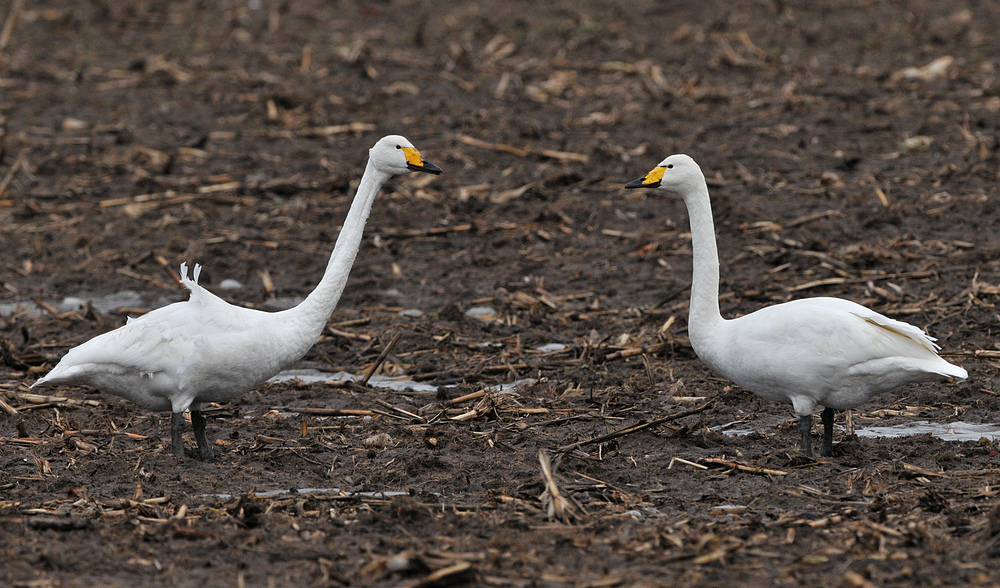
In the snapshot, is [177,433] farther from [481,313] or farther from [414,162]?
→ [481,313]

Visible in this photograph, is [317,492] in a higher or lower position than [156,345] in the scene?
lower

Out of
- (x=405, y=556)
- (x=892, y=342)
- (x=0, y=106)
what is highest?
(x=892, y=342)

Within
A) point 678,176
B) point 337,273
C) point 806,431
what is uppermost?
point 678,176

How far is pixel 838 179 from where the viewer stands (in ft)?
40.0

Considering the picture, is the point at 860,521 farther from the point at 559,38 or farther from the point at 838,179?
the point at 559,38

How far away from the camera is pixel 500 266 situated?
11.2 metres

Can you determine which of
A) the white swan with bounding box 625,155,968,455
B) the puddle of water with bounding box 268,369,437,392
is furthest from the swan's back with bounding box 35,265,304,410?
the white swan with bounding box 625,155,968,455

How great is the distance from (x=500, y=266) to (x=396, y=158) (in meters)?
3.86

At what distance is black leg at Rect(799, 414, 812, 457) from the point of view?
267 inches

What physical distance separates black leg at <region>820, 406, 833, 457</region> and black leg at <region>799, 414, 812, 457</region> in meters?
0.11

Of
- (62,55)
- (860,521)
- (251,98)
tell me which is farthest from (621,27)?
(860,521)

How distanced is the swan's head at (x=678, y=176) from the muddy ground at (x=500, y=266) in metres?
1.42

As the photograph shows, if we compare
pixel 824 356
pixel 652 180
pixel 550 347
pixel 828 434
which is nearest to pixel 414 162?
pixel 652 180

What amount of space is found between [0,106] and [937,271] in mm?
12478
